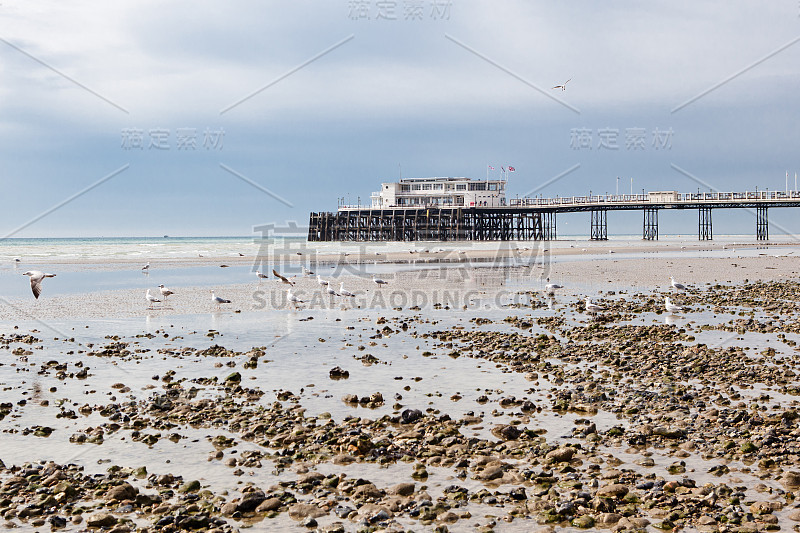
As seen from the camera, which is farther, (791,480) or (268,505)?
(791,480)

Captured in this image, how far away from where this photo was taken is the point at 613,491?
19.1 ft

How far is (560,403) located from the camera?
8.75 metres

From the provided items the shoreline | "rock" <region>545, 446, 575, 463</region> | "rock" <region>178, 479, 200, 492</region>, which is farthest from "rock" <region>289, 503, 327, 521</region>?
the shoreline

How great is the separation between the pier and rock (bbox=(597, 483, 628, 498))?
93.1m

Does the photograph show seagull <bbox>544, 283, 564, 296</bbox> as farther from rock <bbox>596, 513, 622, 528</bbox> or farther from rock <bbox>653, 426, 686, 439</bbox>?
rock <bbox>596, 513, 622, 528</bbox>

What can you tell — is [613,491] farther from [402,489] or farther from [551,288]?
[551,288]

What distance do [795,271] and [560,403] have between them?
30.2m

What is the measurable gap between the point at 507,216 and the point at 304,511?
10571 centimetres

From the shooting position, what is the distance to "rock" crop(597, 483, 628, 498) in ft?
19.1

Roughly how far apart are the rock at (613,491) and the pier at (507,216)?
306 feet

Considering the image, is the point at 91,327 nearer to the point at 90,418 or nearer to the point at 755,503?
the point at 90,418

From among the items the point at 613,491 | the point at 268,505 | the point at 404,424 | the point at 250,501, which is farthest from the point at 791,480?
the point at 250,501

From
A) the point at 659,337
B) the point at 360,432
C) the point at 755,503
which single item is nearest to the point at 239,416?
the point at 360,432

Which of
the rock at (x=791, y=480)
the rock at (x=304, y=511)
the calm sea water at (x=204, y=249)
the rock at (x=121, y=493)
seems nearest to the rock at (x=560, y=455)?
the rock at (x=791, y=480)
